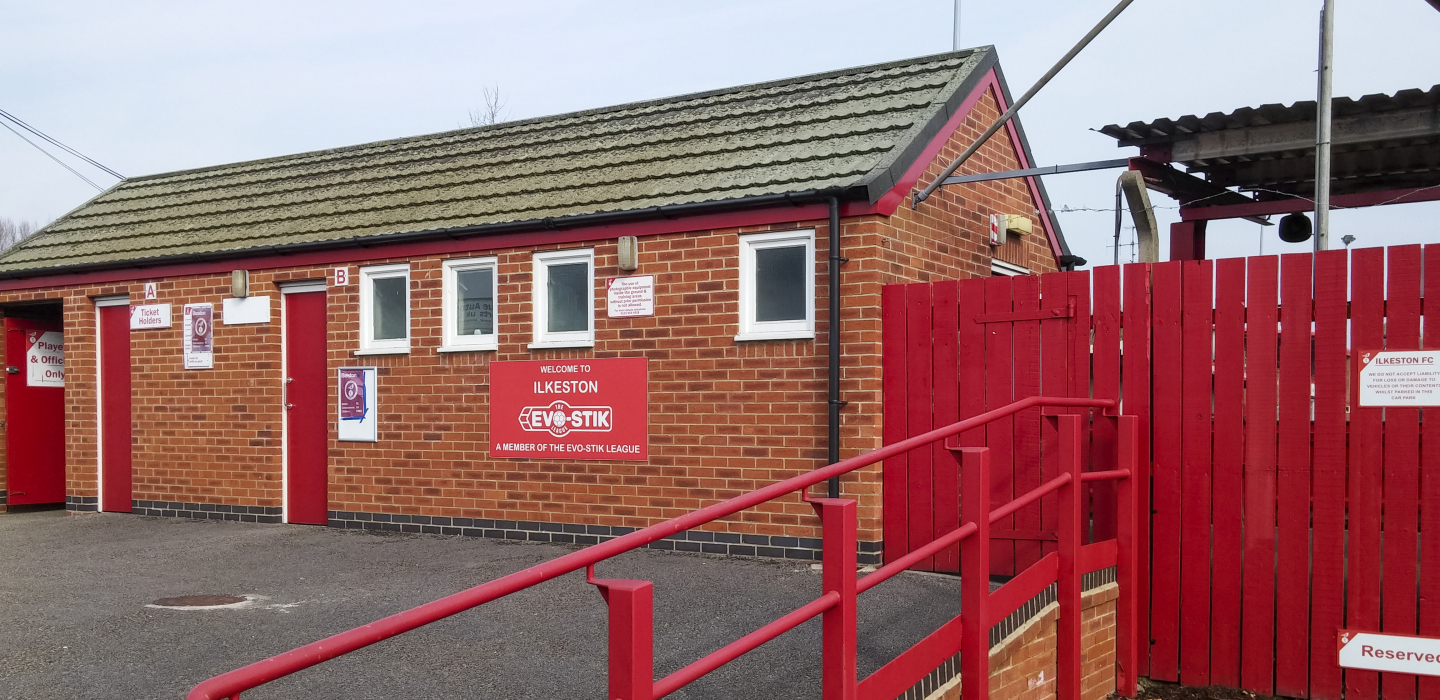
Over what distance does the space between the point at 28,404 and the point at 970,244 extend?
1065 cm

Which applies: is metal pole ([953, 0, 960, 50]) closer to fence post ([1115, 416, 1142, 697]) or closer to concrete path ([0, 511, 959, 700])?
concrete path ([0, 511, 959, 700])

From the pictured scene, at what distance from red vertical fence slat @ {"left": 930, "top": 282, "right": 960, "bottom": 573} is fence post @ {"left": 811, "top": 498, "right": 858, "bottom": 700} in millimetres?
3756

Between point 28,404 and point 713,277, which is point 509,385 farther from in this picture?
point 28,404

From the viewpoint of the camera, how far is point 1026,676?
5.42 metres

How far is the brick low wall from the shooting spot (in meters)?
4.80

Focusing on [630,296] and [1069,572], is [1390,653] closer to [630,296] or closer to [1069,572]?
[1069,572]

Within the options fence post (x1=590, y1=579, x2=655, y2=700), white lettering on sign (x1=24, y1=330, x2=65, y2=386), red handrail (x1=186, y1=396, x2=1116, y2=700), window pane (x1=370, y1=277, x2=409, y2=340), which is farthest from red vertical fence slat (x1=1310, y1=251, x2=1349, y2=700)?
white lettering on sign (x1=24, y1=330, x2=65, y2=386)

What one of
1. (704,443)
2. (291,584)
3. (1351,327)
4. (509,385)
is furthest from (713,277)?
(1351,327)

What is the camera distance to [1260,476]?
6.07 metres

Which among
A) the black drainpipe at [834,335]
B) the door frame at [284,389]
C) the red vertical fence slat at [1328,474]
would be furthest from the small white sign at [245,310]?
the red vertical fence slat at [1328,474]

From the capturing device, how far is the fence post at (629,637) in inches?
111

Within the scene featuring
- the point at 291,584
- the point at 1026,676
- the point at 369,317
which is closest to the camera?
the point at 1026,676

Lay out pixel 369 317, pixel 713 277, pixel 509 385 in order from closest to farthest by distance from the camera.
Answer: pixel 713 277 < pixel 509 385 < pixel 369 317

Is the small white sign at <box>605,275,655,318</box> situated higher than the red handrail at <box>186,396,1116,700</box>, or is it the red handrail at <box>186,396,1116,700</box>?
the small white sign at <box>605,275,655,318</box>
